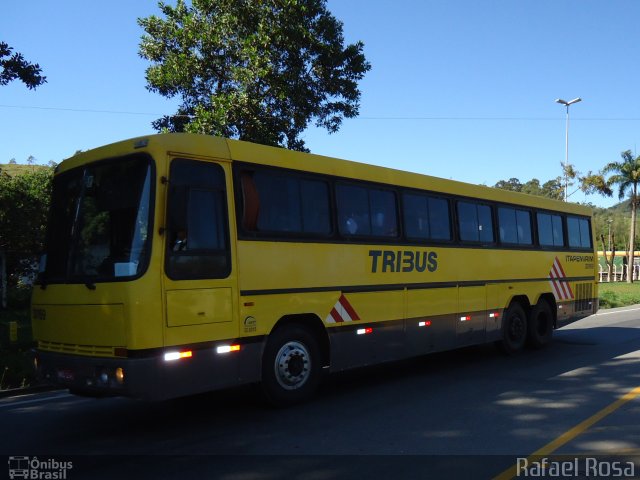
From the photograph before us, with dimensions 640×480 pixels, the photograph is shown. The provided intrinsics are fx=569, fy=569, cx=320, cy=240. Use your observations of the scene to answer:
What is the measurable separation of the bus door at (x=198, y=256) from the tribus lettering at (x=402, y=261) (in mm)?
2577

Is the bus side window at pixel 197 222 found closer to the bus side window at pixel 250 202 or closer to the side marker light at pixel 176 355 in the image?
the bus side window at pixel 250 202

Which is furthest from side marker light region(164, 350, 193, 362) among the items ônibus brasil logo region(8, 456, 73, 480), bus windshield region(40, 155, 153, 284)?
ônibus brasil logo region(8, 456, 73, 480)

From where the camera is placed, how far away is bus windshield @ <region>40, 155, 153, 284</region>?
5742mm

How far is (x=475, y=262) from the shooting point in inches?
400

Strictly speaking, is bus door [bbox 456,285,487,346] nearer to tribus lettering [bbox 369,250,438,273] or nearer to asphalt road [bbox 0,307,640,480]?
asphalt road [bbox 0,307,640,480]

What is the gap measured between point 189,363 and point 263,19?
1084 cm

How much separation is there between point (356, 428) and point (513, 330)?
620 cm

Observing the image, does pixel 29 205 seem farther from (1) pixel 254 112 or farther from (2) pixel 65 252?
(2) pixel 65 252

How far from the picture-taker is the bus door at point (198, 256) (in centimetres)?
580

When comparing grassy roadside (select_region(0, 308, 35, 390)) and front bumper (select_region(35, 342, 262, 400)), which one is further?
grassy roadside (select_region(0, 308, 35, 390))

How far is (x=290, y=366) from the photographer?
7.02 m

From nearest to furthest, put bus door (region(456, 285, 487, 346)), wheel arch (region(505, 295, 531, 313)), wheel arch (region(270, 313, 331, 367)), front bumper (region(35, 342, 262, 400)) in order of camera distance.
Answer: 1. front bumper (region(35, 342, 262, 400))
2. wheel arch (region(270, 313, 331, 367))
3. bus door (region(456, 285, 487, 346))
4. wheel arch (region(505, 295, 531, 313))

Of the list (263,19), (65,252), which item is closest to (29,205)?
(263,19)

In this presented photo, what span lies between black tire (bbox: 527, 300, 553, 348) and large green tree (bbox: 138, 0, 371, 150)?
7547 millimetres
